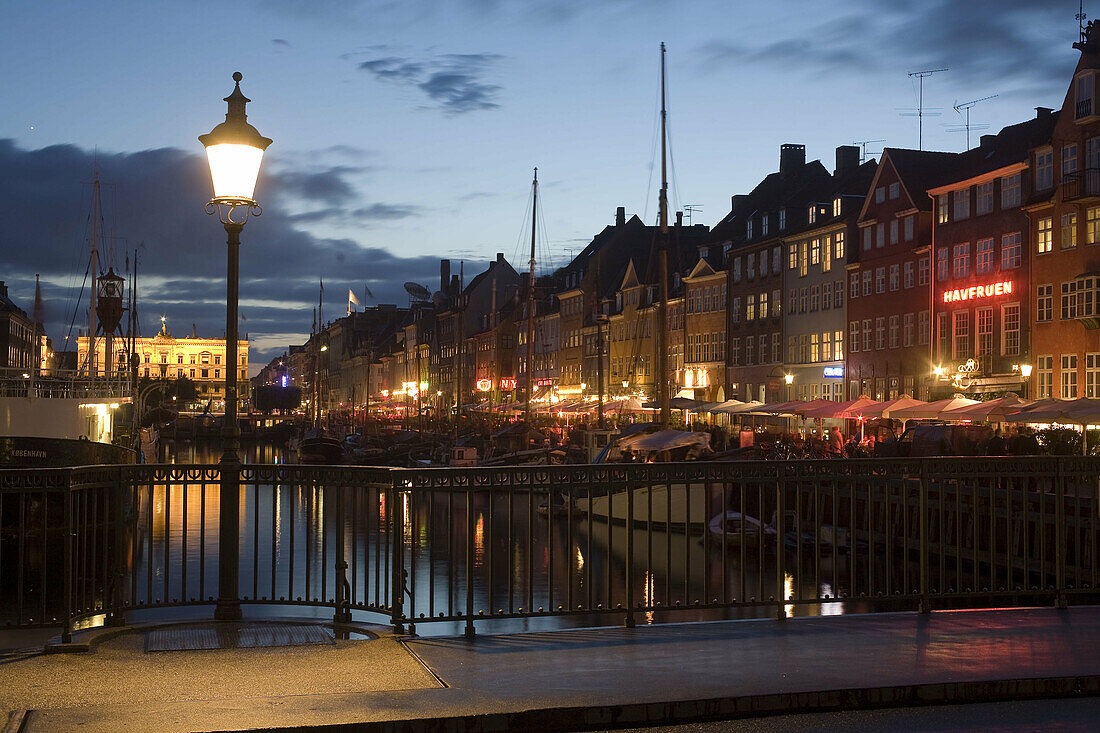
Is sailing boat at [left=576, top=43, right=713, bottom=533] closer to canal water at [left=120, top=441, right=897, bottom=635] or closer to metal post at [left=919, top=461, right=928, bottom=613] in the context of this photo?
canal water at [left=120, top=441, right=897, bottom=635]

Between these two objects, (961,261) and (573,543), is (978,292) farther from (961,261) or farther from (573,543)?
(573,543)

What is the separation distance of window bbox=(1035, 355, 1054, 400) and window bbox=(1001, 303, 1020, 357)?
5.28ft

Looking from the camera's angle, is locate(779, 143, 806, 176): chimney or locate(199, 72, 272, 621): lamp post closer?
locate(199, 72, 272, 621): lamp post

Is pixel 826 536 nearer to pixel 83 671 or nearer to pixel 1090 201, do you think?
pixel 1090 201

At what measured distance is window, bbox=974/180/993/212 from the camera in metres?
55.7

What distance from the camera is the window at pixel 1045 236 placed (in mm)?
50562

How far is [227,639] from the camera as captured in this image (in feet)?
34.3

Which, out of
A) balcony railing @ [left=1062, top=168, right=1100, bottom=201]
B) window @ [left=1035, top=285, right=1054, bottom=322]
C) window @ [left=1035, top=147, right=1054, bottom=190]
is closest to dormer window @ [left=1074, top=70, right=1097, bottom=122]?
balcony railing @ [left=1062, top=168, right=1100, bottom=201]

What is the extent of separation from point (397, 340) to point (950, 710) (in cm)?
18951

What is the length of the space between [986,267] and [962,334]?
343cm

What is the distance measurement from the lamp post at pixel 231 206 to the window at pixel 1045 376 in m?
44.6

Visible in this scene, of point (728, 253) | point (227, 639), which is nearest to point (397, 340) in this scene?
point (728, 253)

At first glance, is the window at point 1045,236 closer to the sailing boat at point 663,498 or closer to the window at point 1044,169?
the window at point 1044,169

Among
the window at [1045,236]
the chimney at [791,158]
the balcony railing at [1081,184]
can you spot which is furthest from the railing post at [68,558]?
the chimney at [791,158]
